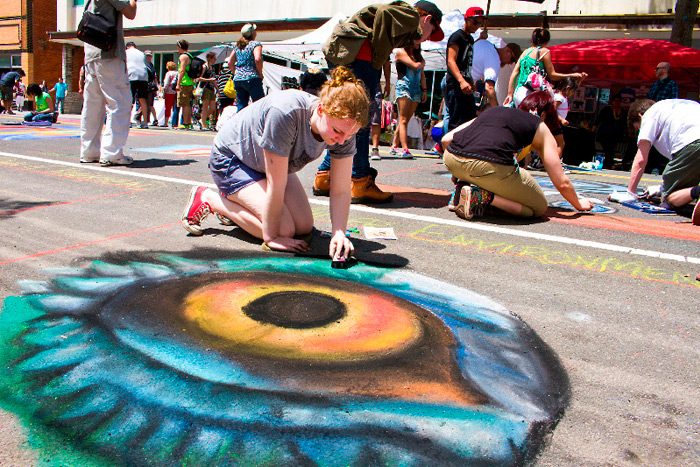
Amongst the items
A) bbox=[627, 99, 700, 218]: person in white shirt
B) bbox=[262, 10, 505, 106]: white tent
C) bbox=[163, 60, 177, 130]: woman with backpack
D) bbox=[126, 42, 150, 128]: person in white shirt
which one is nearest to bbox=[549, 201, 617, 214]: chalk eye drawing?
bbox=[627, 99, 700, 218]: person in white shirt

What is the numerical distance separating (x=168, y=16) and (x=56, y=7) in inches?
359

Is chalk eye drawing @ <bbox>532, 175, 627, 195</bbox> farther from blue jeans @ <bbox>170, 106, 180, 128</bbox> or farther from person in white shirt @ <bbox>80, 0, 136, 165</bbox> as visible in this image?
blue jeans @ <bbox>170, 106, 180, 128</bbox>

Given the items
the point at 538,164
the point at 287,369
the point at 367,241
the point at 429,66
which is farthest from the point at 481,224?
the point at 429,66

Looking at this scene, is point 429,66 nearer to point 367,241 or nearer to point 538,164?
point 538,164

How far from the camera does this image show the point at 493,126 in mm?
4477

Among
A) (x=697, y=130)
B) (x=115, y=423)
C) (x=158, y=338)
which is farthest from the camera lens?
(x=697, y=130)

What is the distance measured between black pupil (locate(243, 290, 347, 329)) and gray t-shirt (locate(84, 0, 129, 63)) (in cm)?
456

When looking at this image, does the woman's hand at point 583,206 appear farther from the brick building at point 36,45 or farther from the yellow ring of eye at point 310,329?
the brick building at point 36,45

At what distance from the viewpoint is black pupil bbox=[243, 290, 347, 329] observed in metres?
2.41

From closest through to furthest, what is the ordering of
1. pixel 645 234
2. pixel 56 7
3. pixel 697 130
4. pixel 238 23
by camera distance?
pixel 645 234, pixel 697 130, pixel 238 23, pixel 56 7

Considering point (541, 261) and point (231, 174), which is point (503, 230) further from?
point (231, 174)

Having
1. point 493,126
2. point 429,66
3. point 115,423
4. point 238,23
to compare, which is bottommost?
point 115,423

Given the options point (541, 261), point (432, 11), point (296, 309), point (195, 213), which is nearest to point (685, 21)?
point (432, 11)

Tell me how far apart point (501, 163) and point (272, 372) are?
9.65ft
